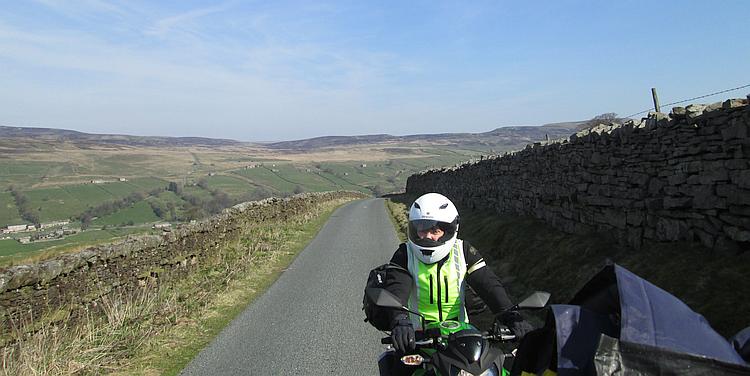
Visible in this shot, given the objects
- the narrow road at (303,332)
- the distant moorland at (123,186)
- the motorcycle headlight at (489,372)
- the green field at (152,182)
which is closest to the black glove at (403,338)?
the motorcycle headlight at (489,372)

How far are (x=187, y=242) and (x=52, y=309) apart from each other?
18.4ft

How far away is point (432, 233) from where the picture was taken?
4195mm

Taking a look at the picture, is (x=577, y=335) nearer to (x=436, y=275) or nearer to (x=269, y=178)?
(x=436, y=275)

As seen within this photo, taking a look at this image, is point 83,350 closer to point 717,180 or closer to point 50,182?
point 717,180

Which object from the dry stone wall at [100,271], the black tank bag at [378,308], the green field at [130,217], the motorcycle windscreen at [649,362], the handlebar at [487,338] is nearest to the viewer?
the motorcycle windscreen at [649,362]

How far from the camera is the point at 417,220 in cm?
419

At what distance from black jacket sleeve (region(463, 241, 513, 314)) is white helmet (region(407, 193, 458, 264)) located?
24 cm

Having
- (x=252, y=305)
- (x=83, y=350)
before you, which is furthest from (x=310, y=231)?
(x=83, y=350)

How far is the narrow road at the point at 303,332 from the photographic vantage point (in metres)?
6.79

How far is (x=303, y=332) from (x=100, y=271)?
479 cm

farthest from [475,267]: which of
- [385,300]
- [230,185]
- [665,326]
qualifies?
[230,185]

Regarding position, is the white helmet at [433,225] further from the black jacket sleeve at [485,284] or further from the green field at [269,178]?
the green field at [269,178]

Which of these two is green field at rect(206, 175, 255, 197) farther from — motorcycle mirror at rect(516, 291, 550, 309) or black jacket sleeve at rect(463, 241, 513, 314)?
motorcycle mirror at rect(516, 291, 550, 309)

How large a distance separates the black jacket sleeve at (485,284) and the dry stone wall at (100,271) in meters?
7.41
